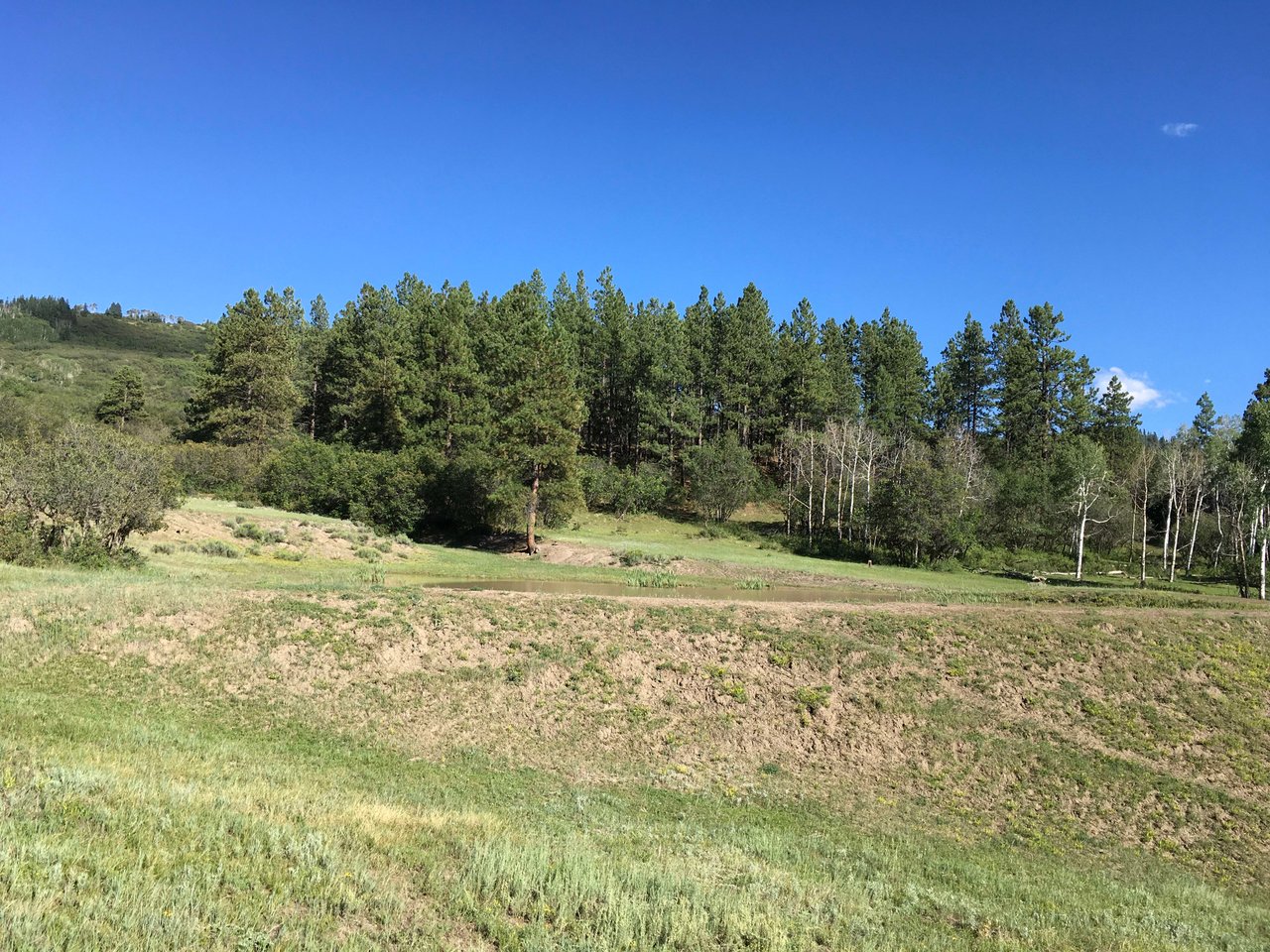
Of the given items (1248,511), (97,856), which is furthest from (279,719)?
(1248,511)

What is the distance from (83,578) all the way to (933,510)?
156 feet

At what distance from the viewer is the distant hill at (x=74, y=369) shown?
8950cm

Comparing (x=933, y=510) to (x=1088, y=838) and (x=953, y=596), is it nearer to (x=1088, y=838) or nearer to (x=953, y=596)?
(x=953, y=596)

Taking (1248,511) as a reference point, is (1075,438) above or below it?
above

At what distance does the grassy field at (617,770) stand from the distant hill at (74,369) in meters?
49.1

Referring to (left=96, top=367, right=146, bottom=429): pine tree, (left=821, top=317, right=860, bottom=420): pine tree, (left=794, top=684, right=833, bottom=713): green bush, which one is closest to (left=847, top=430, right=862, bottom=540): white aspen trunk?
(left=821, top=317, right=860, bottom=420): pine tree

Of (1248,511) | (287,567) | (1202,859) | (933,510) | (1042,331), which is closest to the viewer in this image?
(1202,859)

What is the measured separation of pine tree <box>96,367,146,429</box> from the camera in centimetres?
8631

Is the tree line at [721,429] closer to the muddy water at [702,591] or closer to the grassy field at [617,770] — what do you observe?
the muddy water at [702,591]

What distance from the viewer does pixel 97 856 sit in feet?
19.5

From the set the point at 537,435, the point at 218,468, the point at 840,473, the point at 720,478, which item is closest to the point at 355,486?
the point at 218,468

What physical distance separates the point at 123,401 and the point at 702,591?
8660 centimetres

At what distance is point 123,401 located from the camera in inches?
3440

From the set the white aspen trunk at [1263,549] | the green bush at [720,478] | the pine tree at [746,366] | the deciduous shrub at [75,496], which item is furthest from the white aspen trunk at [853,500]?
the deciduous shrub at [75,496]
